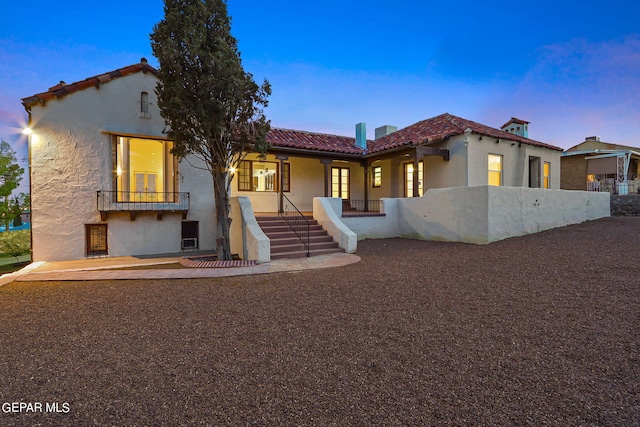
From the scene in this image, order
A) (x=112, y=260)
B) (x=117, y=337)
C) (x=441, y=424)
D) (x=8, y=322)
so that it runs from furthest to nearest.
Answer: (x=112, y=260) → (x=8, y=322) → (x=117, y=337) → (x=441, y=424)

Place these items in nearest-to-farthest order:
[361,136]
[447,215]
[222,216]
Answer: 1. [222,216]
2. [447,215]
3. [361,136]

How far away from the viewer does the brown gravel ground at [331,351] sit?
7.47 ft

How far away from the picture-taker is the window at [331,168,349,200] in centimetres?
1695

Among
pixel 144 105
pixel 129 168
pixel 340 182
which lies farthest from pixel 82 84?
pixel 340 182

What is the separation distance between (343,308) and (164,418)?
9.57ft

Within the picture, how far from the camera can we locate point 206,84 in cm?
802

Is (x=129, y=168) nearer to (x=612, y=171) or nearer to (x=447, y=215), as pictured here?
(x=447, y=215)

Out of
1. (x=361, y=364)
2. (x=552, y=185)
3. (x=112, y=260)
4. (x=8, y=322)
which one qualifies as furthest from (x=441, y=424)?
(x=552, y=185)

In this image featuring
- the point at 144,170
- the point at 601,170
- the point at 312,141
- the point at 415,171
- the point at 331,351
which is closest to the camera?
the point at 331,351

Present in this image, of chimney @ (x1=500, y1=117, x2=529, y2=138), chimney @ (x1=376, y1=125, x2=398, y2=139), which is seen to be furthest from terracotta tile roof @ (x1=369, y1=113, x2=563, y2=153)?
chimney @ (x1=500, y1=117, x2=529, y2=138)

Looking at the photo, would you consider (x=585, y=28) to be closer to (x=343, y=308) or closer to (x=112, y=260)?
(x=343, y=308)

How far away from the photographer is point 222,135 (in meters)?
8.58

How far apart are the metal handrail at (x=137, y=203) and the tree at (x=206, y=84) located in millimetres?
2637

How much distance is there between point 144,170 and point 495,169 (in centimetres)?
1880
